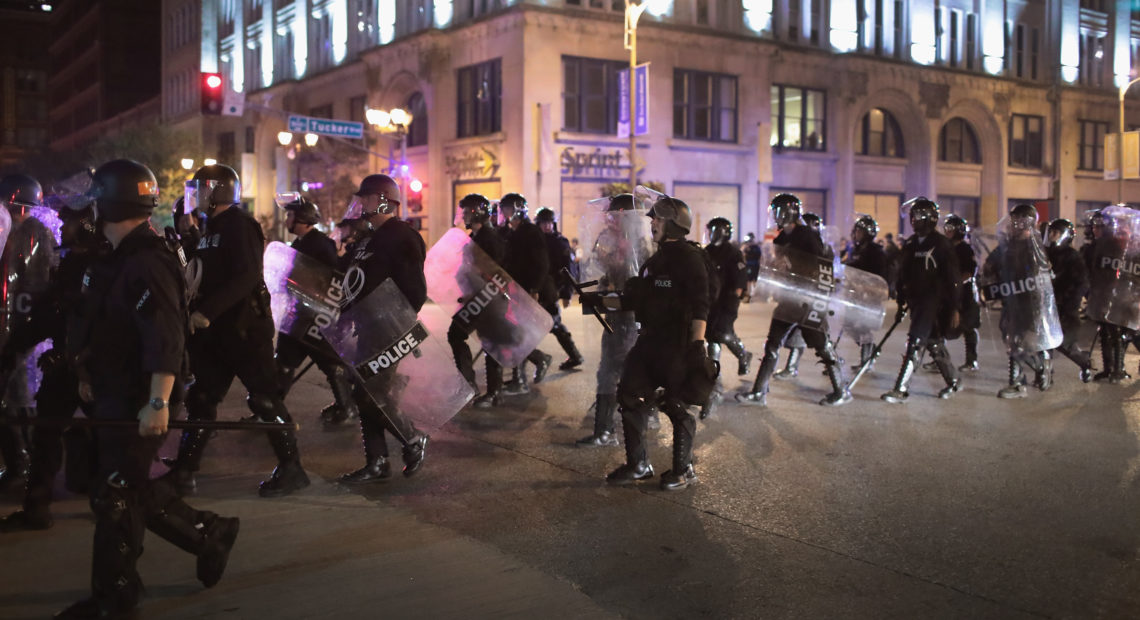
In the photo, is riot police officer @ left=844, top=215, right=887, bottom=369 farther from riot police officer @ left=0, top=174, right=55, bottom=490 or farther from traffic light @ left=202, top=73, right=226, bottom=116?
traffic light @ left=202, top=73, right=226, bottom=116

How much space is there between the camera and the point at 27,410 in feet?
20.9

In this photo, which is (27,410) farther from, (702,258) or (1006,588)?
(1006,588)

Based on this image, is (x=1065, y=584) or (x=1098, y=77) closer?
(x=1065, y=584)

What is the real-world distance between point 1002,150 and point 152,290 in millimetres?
43031

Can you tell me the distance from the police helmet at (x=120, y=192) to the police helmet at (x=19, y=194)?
2490 mm

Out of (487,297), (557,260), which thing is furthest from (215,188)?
(557,260)

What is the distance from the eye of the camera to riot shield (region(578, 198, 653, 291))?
791 cm

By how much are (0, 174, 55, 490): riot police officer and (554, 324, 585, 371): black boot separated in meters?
6.29

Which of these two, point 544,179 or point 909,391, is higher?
point 544,179

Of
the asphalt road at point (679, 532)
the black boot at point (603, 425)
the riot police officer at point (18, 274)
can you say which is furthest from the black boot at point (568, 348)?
the riot police officer at point (18, 274)

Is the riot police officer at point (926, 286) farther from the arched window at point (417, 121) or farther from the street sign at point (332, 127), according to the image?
the arched window at point (417, 121)

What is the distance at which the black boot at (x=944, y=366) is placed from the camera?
391 inches

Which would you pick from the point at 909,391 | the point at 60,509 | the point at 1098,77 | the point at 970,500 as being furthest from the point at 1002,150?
the point at 60,509

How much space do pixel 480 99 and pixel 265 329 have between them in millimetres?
27520
